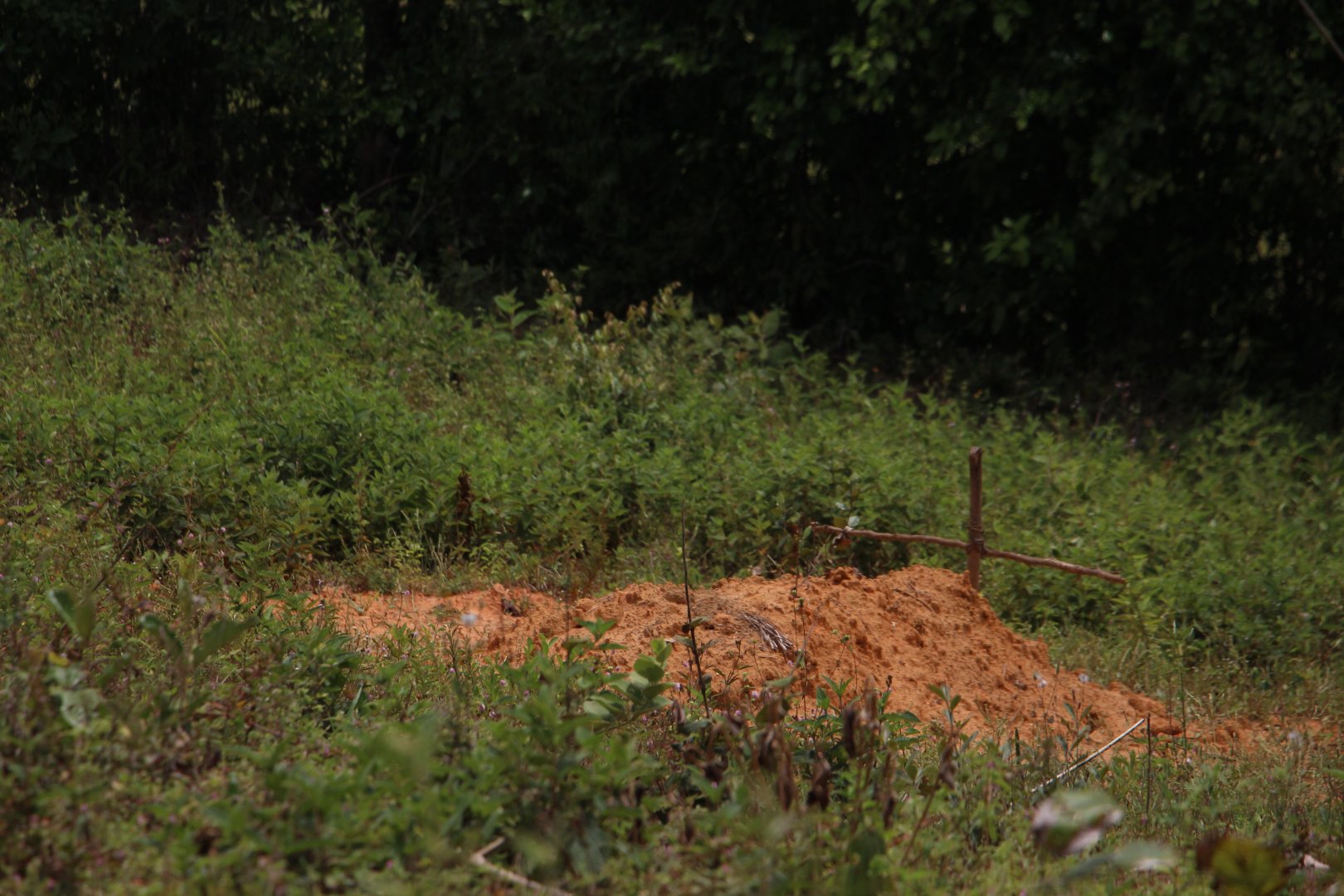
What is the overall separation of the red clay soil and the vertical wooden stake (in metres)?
0.11

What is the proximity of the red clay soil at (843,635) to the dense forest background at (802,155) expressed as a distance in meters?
3.64

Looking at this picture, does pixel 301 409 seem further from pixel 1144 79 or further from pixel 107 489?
pixel 1144 79

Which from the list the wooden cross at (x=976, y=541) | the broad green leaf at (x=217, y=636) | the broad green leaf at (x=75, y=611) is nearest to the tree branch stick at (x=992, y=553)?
the wooden cross at (x=976, y=541)

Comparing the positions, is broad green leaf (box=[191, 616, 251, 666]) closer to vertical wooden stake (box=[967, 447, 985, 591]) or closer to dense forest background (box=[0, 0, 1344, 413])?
vertical wooden stake (box=[967, 447, 985, 591])

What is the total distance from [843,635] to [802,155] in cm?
536

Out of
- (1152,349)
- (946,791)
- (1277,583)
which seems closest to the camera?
(946,791)

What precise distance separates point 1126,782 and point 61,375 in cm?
470

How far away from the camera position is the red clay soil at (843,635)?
13.3 feet

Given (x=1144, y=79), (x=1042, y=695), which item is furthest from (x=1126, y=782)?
(x=1144, y=79)

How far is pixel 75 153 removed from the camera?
8.84m

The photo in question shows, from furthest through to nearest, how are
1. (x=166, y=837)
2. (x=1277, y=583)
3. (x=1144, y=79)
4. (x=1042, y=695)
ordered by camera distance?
(x=1144, y=79) < (x=1277, y=583) < (x=1042, y=695) < (x=166, y=837)

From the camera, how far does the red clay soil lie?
404 cm

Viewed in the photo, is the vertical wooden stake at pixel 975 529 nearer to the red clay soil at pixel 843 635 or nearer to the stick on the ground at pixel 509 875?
Answer: the red clay soil at pixel 843 635

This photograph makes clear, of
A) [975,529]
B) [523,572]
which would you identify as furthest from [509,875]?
[975,529]
